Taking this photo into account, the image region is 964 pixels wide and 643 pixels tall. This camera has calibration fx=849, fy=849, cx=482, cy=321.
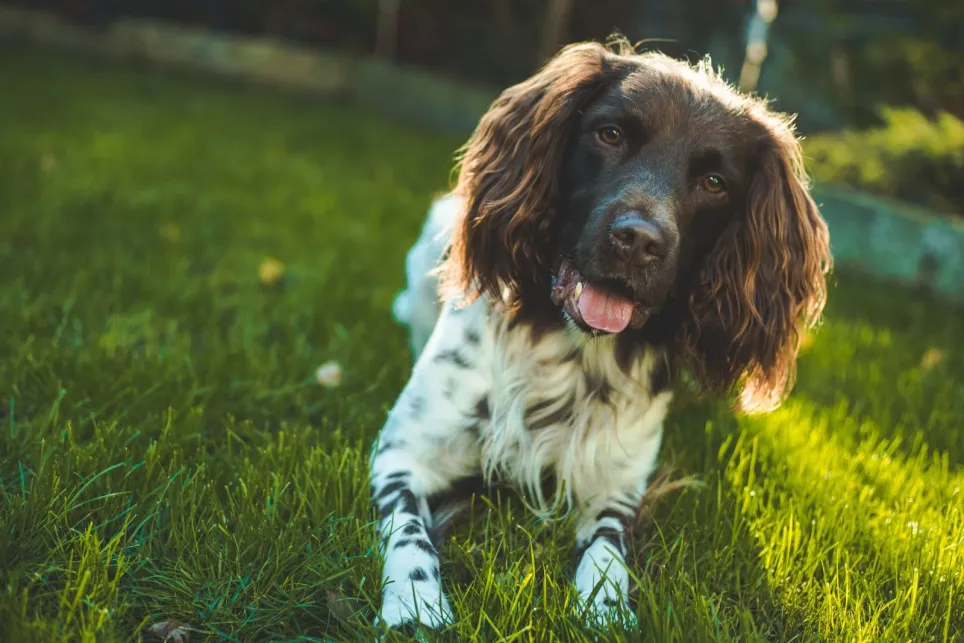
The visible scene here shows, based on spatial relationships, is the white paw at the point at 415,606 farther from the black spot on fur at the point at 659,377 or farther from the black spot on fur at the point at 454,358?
the black spot on fur at the point at 659,377

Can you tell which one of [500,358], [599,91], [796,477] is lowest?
[796,477]

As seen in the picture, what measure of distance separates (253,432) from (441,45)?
27.6 ft

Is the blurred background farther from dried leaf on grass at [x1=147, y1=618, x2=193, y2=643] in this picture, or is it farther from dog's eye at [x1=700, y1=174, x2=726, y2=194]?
dried leaf on grass at [x1=147, y1=618, x2=193, y2=643]

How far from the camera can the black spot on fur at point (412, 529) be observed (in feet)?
5.98

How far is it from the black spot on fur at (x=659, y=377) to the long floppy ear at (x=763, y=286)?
66 mm

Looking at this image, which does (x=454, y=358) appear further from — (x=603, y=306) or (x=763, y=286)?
(x=763, y=286)

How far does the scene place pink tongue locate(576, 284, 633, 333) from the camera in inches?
73.1

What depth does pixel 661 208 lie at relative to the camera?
1.84 meters

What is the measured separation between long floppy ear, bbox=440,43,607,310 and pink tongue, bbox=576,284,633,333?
22 cm

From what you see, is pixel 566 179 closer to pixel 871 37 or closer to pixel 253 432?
pixel 253 432

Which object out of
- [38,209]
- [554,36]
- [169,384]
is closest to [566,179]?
[169,384]

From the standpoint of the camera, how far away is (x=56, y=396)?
224 centimetres

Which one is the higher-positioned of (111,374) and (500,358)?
(500,358)

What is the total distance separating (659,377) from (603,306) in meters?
0.37
